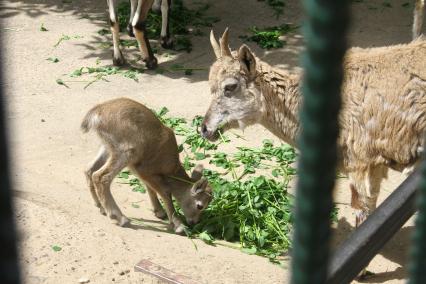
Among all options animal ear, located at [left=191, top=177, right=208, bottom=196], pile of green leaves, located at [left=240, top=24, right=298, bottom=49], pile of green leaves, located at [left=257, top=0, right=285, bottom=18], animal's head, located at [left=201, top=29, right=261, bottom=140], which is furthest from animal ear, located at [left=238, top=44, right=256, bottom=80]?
pile of green leaves, located at [left=257, top=0, right=285, bottom=18]

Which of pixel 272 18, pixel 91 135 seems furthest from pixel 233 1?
pixel 91 135

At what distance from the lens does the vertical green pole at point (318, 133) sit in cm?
94

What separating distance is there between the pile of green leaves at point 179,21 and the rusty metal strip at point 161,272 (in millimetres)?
6684

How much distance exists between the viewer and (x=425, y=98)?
5211 millimetres

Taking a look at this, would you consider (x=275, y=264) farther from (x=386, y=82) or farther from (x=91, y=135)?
(x=91, y=135)

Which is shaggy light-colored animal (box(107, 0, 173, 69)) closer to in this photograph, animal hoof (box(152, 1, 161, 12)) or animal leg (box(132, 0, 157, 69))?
animal leg (box(132, 0, 157, 69))

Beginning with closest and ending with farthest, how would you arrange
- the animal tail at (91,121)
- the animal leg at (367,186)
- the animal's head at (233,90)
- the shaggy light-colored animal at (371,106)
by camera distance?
1. the shaggy light-colored animal at (371,106)
2. the animal leg at (367,186)
3. the animal's head at (233,90)
4. the animal tail at (91,121)

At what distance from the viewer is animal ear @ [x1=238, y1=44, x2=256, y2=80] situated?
19.3 ft

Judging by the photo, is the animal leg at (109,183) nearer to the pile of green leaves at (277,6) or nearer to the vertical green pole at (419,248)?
the vertical green pole at (419,248)

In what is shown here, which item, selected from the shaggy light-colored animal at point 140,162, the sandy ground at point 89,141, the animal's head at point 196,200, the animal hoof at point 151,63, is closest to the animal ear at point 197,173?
the shaggy light-colored animal at point 140,162

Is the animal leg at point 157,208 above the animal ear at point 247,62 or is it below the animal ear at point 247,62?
below

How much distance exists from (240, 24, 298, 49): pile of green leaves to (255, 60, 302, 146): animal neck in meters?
5.38

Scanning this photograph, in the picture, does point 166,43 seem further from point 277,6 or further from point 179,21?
point 277,6

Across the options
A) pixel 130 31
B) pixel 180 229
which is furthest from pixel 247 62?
pixel 130 31
